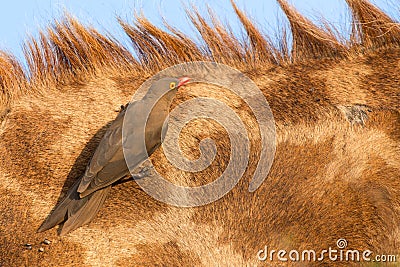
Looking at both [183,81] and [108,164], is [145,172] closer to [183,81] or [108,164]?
[108,164]

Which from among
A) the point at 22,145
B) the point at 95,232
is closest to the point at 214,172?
the point at 95,232

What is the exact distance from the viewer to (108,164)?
4.05 metres

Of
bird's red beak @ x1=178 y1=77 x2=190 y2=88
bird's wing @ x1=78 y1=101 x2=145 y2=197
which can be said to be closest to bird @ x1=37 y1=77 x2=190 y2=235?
bird's wing @ x1=78 y1=101 x2=145 y2=197

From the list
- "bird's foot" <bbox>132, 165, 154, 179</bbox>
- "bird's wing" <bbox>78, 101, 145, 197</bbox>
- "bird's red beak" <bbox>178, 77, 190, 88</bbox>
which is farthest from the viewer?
"bird's red beak" <bbox>178, 77, 190, 88</bbox>

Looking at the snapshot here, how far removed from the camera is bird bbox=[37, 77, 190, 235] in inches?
158

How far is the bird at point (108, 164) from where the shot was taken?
158 inches

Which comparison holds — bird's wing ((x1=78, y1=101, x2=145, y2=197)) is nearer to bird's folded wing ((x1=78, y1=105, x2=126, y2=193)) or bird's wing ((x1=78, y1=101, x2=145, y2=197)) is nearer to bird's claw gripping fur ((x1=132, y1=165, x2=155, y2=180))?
bird's folded wing ((x1=78, y1=105, x2=126, y2=193))

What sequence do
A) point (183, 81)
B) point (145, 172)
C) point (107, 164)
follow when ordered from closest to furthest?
point (107, 164) < point (145, 172) < point (183, 81)

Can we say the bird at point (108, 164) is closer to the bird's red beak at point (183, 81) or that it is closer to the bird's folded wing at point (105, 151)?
the bird's folded wing at point (105, 151)

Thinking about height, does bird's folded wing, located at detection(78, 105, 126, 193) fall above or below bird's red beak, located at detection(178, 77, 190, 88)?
below

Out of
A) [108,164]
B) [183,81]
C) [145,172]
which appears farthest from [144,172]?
[183,81]

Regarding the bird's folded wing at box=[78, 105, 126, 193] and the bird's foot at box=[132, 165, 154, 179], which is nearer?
the bird's folded wing at box=[78, 105, 126, 193]

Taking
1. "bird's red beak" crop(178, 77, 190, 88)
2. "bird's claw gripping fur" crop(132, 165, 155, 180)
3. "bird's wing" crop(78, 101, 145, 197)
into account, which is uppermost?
"bird's red beak" crop(178, 77, 190, 88)

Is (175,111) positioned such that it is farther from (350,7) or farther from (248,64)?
(350,7)
